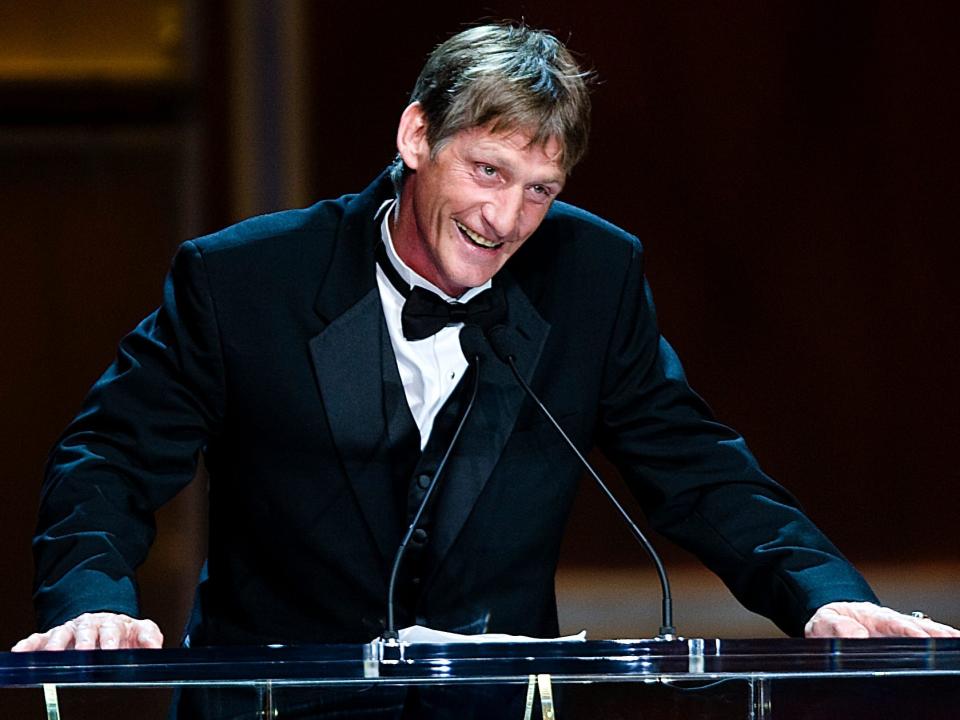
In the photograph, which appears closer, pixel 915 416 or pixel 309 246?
pixel 309 246

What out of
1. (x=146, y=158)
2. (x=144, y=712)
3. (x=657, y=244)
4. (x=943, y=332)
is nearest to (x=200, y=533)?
(x=146, y=158)

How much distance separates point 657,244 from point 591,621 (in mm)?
1037

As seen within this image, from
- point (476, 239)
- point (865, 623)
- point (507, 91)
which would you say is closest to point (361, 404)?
point (476, 239)

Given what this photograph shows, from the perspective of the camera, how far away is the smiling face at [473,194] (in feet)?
5.83

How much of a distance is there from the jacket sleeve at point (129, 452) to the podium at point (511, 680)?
0.32 metres

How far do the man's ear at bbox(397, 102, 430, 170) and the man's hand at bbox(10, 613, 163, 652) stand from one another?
73cm

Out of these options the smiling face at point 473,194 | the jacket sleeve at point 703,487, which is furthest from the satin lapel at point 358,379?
the jacket sleeve at point 703,487

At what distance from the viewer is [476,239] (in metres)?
1.83

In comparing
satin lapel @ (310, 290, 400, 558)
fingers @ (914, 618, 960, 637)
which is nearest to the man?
satin lapel @ (310, 290, 400, 558)

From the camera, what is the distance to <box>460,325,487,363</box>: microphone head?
1677 millimetres

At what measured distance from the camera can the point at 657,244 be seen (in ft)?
13.0

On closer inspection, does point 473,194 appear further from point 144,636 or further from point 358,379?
point 144,636

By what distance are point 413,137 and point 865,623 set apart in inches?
32.5

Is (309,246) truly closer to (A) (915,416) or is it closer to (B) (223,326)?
(B) (223,326)
